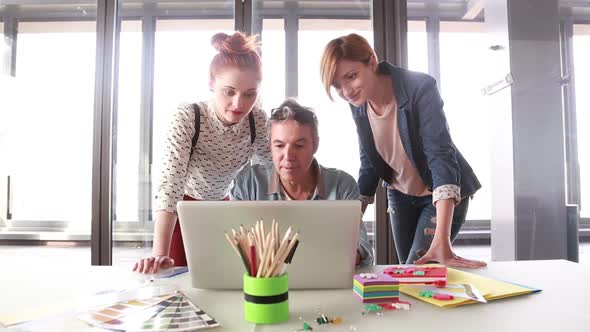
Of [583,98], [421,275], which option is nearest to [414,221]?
[421,275]

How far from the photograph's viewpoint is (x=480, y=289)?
800 millimetres

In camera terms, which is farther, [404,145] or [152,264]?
[404,145]

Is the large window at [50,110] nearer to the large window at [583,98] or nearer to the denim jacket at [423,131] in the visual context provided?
the denim jacket at [423,131]

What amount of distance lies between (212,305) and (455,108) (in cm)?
266

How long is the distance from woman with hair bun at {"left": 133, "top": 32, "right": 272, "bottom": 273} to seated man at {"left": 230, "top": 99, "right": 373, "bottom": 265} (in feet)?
0.50

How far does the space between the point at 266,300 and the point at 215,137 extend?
3.03ft

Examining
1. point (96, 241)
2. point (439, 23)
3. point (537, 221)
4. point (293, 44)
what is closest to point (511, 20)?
point (439, 23)

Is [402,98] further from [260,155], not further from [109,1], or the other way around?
[109,1]

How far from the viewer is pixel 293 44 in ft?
10.6

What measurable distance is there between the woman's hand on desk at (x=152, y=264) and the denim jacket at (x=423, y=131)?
2.84ft

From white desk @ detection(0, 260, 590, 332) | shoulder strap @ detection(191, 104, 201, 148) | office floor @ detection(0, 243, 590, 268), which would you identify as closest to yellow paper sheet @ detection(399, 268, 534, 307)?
white desk @ detection(0, 260, 590, 332)

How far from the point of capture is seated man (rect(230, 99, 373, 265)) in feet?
4.27

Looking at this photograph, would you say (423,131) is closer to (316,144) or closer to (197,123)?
(316,144)

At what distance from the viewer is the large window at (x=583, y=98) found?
110 inches
